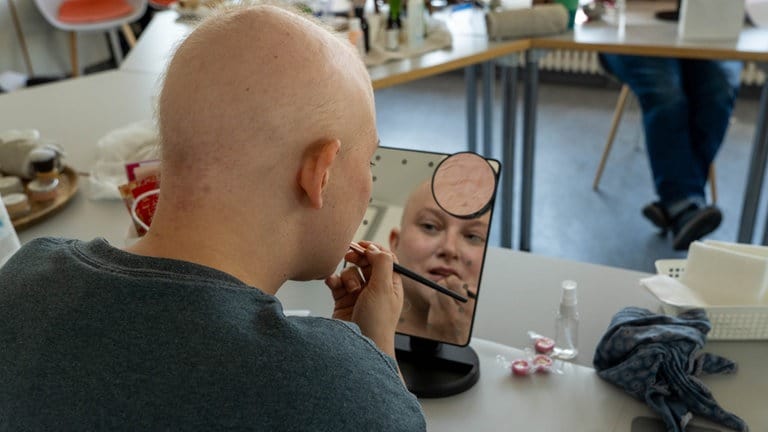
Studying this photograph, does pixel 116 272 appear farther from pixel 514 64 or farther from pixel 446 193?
pixel 514 64

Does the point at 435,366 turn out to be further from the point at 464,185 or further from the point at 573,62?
the point at 573,62

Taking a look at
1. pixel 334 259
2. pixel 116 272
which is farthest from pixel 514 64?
pixel 116 272

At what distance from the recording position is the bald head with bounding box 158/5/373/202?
63 cm

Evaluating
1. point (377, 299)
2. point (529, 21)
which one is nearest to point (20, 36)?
point (529, 21)

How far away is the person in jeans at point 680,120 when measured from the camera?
→ 252cm

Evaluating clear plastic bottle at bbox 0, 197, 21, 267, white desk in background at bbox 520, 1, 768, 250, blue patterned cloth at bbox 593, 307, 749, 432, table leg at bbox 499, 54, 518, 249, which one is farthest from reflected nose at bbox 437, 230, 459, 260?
table leg at bbox 499, 54, 518, 249

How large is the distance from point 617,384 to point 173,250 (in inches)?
22.8

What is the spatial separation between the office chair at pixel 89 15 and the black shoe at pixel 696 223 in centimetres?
334

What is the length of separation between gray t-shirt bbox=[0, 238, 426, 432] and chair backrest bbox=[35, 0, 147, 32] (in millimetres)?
4080

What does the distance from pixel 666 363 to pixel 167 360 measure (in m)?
0.61

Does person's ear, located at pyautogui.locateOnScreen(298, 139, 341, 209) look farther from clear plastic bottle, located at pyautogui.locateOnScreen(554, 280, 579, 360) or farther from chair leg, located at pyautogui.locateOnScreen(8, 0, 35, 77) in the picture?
chair leg, located at pyautogui.locateOnScreen(8, 0, 35, 77)

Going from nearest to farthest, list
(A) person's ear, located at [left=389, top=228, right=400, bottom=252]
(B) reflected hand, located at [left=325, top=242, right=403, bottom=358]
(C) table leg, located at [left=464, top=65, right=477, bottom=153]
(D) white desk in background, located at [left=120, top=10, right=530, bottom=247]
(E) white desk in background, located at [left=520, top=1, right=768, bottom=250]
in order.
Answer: (B) reflected hand, located at [left=325, top=242, right=403, bottom=358]
(A) person's ear, located at [left=389, top=228, right=400, bottom=252]
(E) white desk in background, located at [left=520, top=1, right=768, bottom=250]
(D) white desk in background, located at [left=120, top=10, right=530, bottom=247]
(C) table leg, located at [left=464, top=65, right=477, bottom=153]

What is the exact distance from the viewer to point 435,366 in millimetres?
976

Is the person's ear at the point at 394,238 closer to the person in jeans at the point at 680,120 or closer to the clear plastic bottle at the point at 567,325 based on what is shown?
the clear plastic bottle at the point at 567,325
